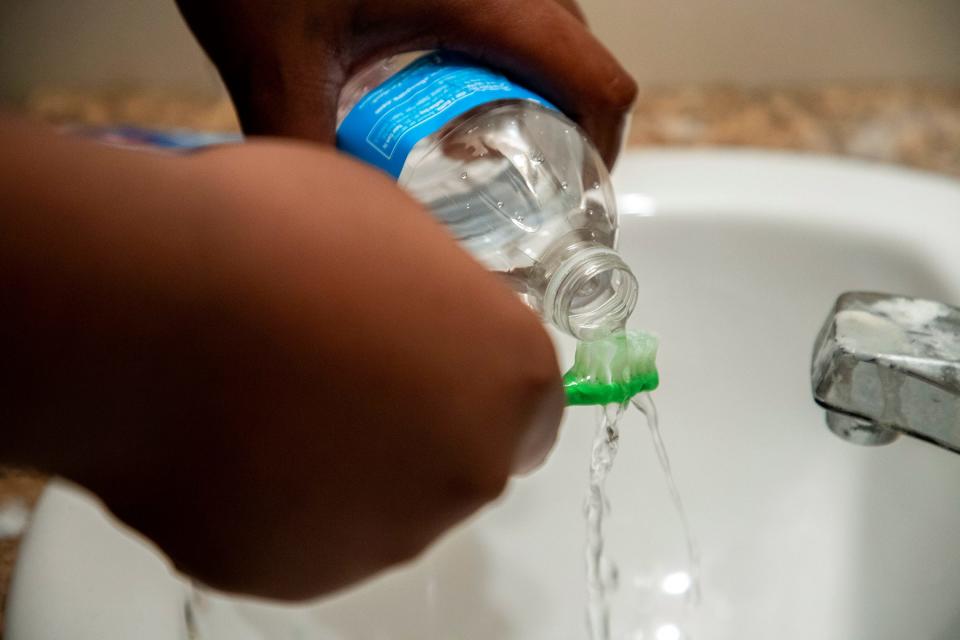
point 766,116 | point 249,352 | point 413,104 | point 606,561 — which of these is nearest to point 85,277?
point 249,352

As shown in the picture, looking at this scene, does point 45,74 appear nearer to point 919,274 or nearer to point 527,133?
point 527,133

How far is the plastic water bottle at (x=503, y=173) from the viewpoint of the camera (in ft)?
1.09

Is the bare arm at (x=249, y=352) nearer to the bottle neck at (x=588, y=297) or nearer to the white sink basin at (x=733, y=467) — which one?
the bottle neck at (x=588, y=297)

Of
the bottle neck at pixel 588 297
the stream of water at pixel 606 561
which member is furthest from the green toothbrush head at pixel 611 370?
the stream of water at pixel 606 561

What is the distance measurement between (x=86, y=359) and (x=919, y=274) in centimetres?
40

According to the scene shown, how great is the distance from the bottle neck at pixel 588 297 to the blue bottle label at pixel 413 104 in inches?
2.8

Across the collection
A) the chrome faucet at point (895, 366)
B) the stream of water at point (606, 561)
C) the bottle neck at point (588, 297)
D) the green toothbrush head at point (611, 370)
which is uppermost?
the chrome faucet at point (895, 366)

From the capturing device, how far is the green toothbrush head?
32 cm

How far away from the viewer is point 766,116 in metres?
0.66

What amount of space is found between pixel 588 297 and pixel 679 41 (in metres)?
0.42

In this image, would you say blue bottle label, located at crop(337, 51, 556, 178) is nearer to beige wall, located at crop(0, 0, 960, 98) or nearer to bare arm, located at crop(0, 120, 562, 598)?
bare arm, located at crop(0, 120, 562, 598)

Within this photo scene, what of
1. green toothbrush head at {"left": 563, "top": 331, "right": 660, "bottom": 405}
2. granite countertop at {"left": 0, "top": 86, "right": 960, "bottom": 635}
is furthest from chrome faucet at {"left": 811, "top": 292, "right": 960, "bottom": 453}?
granite countertop at {"left": 0, "top": 86, "right": 960, "bottom": 635}

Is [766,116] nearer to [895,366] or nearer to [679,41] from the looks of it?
[679,41]

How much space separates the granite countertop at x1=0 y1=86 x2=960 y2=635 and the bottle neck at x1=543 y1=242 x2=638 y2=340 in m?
0.33
